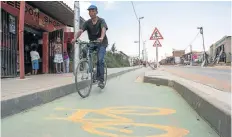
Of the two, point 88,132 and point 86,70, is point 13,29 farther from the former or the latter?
point 88,132

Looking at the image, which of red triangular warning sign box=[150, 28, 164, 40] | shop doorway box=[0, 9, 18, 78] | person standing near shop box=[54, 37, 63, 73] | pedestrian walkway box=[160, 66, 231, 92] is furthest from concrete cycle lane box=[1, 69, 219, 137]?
red triangular warning sign box=[150, 28, 164, 40]

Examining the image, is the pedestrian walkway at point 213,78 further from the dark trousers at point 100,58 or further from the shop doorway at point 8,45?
the shop doorway at point 8,45

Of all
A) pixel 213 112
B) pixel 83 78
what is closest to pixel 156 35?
pixel 83 78

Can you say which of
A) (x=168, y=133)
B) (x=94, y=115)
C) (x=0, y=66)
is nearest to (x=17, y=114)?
(x=94, y=115)

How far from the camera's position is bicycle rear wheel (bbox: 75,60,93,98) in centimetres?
698

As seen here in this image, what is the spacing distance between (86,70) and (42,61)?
10323mm

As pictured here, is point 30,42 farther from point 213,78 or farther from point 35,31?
point 213,78

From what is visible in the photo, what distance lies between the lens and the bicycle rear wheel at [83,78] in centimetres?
698

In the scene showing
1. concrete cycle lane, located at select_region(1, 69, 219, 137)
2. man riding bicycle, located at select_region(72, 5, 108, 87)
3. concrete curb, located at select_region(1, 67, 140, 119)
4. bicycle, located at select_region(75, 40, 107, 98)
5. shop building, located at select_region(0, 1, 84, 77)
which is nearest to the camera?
concrete cycle lane, located at select_region(1, 69, 219, 137)

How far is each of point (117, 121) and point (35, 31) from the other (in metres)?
12.7

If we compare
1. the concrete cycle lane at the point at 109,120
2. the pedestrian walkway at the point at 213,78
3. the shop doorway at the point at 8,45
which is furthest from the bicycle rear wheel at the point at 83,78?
the shop doorway at the point at 8,45

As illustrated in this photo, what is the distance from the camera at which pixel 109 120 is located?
4594 millimetres

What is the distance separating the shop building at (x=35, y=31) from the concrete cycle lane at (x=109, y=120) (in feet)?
15.8

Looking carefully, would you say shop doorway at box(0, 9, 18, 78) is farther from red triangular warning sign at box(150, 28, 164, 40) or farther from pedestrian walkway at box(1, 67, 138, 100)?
red triangular warning sign at box(150, 28, 164, 40)
